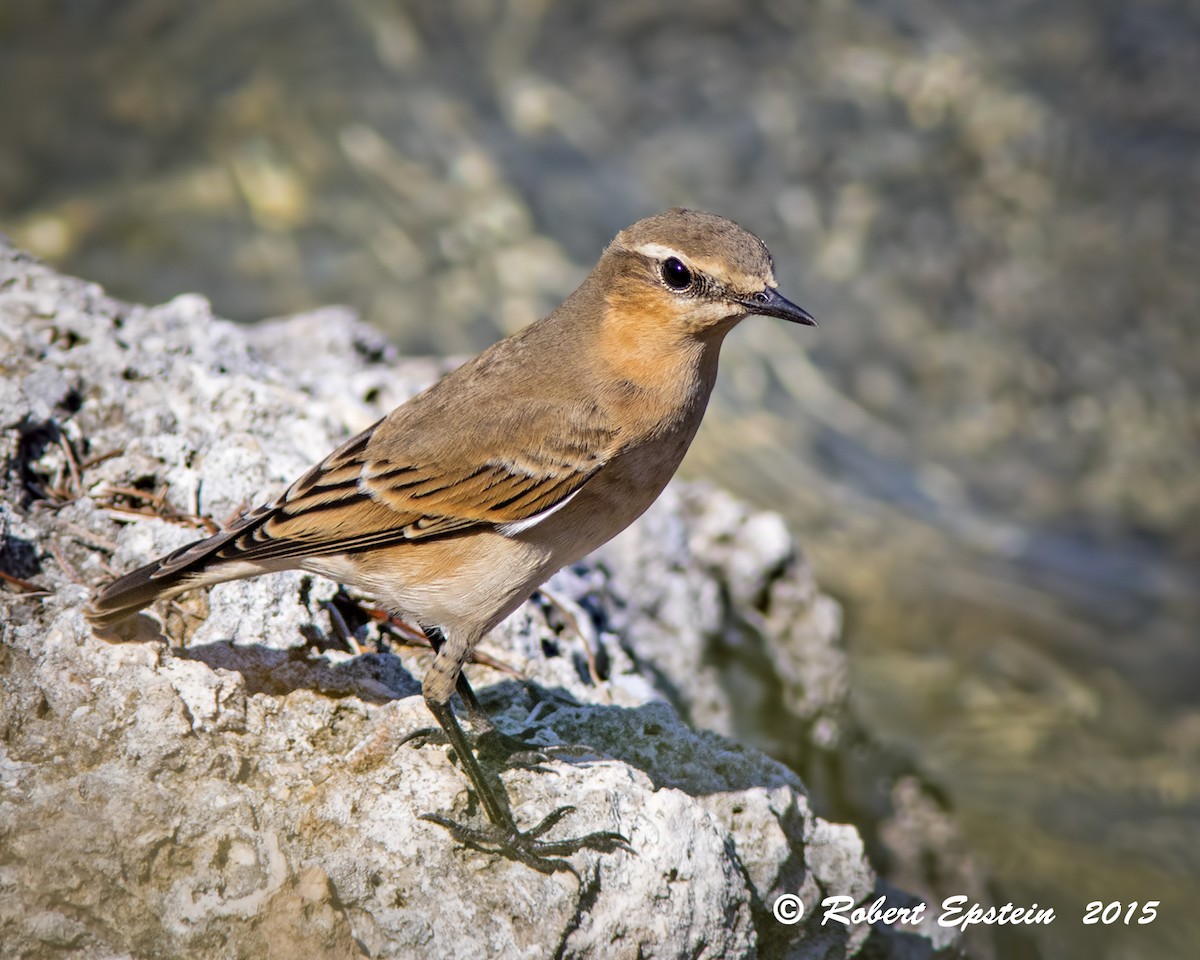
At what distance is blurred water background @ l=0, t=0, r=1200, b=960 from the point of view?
34.1ft

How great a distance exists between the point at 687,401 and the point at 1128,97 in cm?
813

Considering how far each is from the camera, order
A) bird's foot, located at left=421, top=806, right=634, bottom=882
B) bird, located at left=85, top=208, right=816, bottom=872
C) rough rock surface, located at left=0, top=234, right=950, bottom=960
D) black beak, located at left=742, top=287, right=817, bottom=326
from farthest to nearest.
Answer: black beak, located at left=742, top=287, right=817, bottom=326
bird, located at left=85, top=208, right=816, bottom=872
bird's foot, located at left=421, top=806, right=634, bottom=882
rough rock surface, located at left=0, top=234, right=950, bottom=960

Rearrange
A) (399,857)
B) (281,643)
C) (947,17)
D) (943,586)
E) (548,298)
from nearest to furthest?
(399,857) → (281,643) → (943,586) → (548,298) → (947,17)

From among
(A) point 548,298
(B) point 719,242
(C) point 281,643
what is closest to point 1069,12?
(A) point 548,298

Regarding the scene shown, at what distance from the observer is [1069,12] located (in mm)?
11320

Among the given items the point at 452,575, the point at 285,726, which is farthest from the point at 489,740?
the point at 285,726

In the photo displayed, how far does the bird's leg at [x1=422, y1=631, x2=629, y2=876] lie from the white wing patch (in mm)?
568

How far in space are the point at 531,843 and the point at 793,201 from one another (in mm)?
7949

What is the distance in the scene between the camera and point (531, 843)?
4.20 meters

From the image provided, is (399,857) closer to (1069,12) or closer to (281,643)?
(281,643)

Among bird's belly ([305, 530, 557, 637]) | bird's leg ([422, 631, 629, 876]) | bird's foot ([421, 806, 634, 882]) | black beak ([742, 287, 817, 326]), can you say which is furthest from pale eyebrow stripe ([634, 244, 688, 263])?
bird's foot ([421, 806, 634, 882])

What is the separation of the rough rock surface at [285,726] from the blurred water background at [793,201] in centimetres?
407

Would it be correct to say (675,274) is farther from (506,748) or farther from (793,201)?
(793,201)

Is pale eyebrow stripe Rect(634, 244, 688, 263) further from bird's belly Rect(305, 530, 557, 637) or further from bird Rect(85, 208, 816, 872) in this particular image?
bird's belly Rect(305, 530, 557, 637)
